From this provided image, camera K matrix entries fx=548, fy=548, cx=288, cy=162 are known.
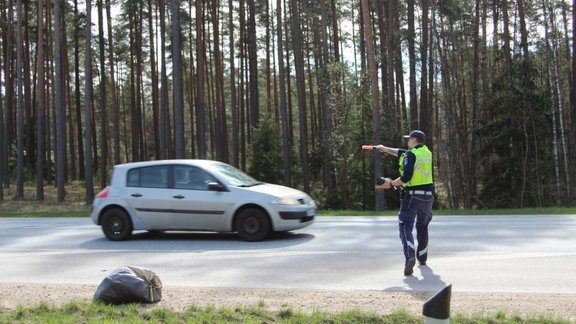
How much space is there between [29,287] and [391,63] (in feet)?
77.8

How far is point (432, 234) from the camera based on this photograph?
1132 cm

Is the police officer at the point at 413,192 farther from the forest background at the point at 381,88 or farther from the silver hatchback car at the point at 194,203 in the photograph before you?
the forest background at the point at 381,88

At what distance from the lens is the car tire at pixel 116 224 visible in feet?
36.2

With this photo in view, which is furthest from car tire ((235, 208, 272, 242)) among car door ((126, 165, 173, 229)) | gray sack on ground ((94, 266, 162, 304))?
gray sack on ground ((94, 266, 162, 304))

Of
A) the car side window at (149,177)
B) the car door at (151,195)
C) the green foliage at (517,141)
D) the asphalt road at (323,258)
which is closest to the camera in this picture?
the asphalt road at (323,258)

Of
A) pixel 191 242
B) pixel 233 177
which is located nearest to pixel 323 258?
pixel 233 177

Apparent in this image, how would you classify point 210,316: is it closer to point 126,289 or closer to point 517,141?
point 126,289

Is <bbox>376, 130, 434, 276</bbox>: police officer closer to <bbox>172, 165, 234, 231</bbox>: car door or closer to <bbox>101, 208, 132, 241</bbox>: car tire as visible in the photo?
<bbox>172, 165, 234, 231</bbox>: car door

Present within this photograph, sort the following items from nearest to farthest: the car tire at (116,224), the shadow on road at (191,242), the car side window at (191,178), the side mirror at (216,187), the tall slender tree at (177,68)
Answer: the shadow on road at (191,242)
the side mirror at (216,187)
the car side window at (191,178)
the car tire at (116,224)
the tall slender tree at (177,68)

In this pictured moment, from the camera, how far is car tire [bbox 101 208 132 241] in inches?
435

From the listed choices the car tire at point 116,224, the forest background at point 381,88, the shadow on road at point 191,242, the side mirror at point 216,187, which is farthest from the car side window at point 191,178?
the forest background at point 381,88

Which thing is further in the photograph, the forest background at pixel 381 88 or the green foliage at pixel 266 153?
the green foliage at pixel 266 153

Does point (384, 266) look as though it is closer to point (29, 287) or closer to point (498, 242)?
point (498, 242)

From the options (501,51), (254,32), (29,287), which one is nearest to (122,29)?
(254,32)
